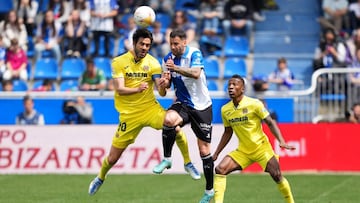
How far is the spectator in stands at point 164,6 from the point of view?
88.5 ft

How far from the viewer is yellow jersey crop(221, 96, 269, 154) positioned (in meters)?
13.9

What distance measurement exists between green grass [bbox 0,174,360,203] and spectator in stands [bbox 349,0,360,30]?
609 centimetres

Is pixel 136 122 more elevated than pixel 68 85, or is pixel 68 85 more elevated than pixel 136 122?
pixel 136 122

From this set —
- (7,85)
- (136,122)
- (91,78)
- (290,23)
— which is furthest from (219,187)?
(290,23)

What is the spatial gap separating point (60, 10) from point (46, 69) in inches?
70.0

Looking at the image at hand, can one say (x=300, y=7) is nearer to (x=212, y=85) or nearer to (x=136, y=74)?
(x=212, y=85)

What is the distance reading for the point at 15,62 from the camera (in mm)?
24891

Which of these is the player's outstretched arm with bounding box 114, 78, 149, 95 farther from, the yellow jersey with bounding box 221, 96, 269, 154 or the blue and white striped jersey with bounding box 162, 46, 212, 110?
the yellow jersey with bounding box 221, 96, 269, 154

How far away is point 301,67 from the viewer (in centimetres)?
2533

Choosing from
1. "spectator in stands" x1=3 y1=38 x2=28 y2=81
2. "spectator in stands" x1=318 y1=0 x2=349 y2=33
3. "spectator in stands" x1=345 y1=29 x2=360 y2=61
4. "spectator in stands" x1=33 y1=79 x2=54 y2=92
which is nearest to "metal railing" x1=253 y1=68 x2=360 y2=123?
"spectator in stands" x1=345 y1=29 x2=360 y2=61

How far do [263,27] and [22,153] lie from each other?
8599 mm

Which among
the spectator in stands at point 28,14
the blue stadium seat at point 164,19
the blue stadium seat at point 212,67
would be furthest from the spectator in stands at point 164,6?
the spectator in stands at point 28,14

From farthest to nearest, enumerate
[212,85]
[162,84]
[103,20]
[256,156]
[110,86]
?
[103,20] < [212,85] < [110,86] < [162,84] < [256,156]

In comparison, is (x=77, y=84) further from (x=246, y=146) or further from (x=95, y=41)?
(x=246, y=146)
